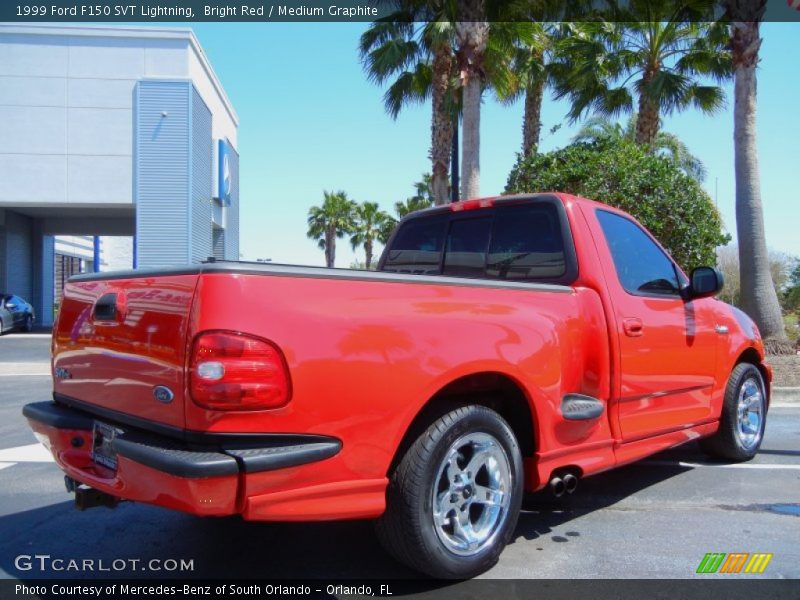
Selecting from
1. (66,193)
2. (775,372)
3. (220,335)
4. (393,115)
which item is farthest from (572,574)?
(66,193)

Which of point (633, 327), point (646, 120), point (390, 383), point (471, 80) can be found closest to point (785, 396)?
point (633, 327)

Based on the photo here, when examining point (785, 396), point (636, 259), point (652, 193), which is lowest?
point (785, 396)

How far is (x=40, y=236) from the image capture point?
2925 cm

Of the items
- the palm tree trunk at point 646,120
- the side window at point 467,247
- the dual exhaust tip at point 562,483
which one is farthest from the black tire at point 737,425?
the palm tree trunk at point 646,120

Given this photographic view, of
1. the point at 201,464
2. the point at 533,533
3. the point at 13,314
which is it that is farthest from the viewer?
the point at 13,314

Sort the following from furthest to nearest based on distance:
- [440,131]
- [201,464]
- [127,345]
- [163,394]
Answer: [440,131]
[127,345]
[163,394]
[201,464]

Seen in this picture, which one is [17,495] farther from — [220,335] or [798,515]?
[798,515]

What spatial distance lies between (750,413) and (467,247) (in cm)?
294

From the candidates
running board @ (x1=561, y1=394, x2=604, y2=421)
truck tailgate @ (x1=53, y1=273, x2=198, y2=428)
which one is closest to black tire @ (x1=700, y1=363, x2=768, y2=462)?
running board @ (x1=561, y1=394, x2=604, y2=421)

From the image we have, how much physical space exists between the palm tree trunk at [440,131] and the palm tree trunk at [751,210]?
618 centimetres

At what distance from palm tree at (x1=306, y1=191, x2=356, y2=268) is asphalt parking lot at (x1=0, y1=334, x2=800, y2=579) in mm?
45222

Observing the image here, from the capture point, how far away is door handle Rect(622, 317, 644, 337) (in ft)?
13.4

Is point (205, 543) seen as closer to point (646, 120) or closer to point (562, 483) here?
point (562, 483)

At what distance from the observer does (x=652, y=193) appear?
40.4ft
